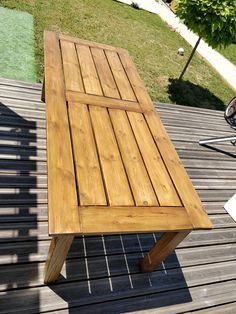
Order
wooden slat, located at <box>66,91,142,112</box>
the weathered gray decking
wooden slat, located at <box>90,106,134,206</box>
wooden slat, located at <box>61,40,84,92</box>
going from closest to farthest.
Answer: wooden slat, located at <box>90,106,134,206</box>
the weathered gray decking
wooden slat, located at <box>66,91,142,112</box>
wooden slat, located at <box>61,40,84,92</box>

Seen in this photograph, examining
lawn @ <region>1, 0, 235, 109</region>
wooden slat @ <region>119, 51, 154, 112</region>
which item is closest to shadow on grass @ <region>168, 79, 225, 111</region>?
lawn @ <region>1, 0, 235, 109</region>

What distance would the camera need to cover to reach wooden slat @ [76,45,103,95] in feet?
11.4

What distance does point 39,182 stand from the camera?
3.47m

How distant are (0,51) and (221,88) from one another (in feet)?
Result: 20.9

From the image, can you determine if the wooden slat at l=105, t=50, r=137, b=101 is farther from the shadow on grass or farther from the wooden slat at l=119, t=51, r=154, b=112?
the shadow on grass

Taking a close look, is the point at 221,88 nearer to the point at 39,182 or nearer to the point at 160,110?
the point at 160,110

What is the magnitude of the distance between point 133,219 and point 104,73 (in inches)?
88.4

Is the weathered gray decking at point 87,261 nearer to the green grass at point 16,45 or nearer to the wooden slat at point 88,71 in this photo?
the wooden slat at point 88,71

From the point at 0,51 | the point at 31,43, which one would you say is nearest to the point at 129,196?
the point at 0,51

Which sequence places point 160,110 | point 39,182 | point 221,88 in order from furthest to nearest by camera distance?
point 221,88
point 160,110
point 39,182

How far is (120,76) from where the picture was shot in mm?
3930

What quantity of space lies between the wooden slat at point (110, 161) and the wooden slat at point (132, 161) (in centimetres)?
6

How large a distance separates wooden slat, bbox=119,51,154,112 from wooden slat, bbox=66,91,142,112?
12cm

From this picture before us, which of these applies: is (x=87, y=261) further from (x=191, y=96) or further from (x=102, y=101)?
(x=191, y=96)
